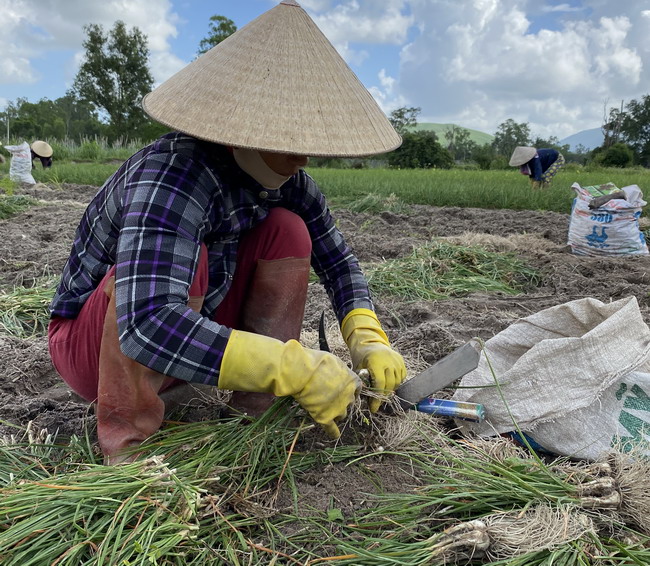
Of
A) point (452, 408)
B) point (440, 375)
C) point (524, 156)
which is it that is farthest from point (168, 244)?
point (524, 156)

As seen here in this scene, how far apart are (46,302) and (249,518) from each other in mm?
2055

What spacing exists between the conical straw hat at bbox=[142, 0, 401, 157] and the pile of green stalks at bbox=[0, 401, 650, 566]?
641mm

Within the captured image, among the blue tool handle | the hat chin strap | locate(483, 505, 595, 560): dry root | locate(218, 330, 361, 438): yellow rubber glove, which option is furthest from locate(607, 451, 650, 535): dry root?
the hat chin strap

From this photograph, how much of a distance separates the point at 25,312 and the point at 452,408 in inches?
86.7

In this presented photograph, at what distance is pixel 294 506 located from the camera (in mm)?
1200

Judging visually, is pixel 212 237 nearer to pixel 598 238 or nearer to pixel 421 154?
pixel 598 238

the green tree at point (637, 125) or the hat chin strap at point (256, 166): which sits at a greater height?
the green tree at point (637, 125)

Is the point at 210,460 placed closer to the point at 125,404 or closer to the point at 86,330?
the point at 125,404

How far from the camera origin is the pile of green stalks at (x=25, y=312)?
2.55 meters

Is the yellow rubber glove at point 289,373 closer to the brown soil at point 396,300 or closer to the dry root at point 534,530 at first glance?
the brown soil at point 396,300

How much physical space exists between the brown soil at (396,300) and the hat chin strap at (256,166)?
70 centimetres

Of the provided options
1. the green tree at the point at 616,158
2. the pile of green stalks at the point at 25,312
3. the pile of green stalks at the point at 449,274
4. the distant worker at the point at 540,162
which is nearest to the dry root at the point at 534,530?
the pile of green stalks at the point at 449,274

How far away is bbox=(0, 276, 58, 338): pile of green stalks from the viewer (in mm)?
2547

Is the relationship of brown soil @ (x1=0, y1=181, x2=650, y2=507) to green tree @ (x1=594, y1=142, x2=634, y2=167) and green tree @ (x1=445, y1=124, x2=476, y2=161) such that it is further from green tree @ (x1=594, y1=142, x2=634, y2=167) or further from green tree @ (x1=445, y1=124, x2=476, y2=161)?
green tree @ (x1=445, y1=124, x2=476, y2=161)
